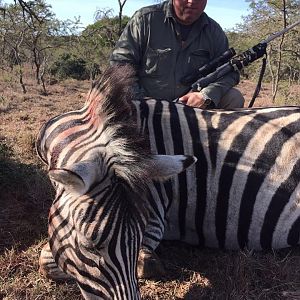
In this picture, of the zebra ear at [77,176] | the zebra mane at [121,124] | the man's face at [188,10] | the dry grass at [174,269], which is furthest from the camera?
the man's face at [188,10]

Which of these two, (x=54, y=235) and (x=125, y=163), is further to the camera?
(x=54, y=235)

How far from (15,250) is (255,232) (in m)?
1.48

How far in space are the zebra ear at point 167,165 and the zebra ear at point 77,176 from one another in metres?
0.25

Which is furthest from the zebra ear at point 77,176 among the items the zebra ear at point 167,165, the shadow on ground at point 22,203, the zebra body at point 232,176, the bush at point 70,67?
the bush at point 70,67

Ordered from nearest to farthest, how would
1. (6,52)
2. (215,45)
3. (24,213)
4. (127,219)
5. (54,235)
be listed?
1. (127,219)
2. (54,235)
3. (24,213)
4. (215,45)
5. (6,52)

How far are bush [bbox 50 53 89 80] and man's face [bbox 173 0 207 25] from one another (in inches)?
651

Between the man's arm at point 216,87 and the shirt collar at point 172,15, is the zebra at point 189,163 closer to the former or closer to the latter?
the man's arm at point 216,87

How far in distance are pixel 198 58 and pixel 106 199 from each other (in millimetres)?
2451

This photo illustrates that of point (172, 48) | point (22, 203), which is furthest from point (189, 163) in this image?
point (172, 48)

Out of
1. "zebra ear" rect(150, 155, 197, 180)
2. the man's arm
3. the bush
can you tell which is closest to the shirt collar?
the man's arm

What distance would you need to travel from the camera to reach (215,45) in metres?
3.67

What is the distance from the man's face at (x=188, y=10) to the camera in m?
3.36

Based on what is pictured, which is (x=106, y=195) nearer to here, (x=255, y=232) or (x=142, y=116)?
(x=142, y=116)

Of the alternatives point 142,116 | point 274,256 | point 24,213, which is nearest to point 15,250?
point 24,213
